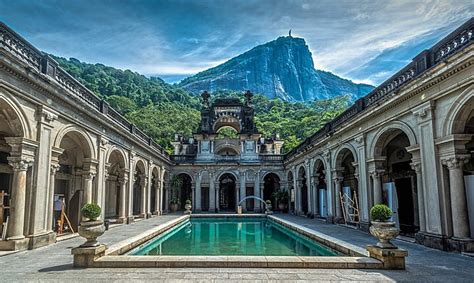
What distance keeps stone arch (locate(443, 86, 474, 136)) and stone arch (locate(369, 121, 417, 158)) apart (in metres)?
1.41

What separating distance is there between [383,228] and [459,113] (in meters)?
3.66

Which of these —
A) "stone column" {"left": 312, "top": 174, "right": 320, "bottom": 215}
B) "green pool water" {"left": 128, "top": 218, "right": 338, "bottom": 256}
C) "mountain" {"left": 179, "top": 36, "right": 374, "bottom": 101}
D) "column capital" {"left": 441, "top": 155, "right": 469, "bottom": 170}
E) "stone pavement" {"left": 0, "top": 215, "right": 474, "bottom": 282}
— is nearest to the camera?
"stone pavement" {"left": 0, "top": 215, "right": 474, "bottom": 282}

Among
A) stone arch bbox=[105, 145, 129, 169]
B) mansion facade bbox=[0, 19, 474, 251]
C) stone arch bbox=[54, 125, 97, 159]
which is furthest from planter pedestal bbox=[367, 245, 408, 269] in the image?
stone arch bbox=[105, 145, 129, 169]

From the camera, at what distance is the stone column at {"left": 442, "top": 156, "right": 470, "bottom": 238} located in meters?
7.73

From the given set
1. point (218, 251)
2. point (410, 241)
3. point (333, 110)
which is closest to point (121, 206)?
point (218, 251)

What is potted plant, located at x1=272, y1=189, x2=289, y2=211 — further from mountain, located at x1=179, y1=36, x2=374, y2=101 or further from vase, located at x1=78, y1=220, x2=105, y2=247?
mountain, located at x1=179, y1=36, x2=374, y2=101

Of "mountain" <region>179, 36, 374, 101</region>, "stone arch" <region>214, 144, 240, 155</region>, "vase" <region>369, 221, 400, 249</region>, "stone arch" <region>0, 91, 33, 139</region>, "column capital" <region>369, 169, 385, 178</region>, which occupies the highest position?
"mountain" <region>179, 36, 374, 101</region>

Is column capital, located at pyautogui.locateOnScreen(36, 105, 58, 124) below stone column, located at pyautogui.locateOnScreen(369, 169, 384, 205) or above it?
above

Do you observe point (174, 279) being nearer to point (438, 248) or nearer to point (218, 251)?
point (218, 251)

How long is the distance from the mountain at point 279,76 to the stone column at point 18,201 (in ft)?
418

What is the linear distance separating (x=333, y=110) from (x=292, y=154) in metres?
38.2

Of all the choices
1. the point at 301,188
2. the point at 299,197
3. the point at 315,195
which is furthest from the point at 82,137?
the point at 301,188

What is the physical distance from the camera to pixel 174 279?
17.8 feet

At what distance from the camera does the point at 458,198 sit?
7895 millimetres
